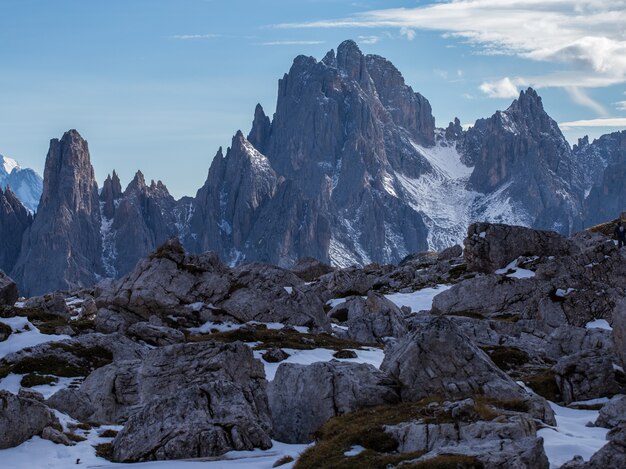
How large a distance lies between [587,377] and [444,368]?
7404 mm

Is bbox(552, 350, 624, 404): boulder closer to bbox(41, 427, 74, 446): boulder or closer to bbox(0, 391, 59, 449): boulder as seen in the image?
bbox(41, 427, 74, 446): boulder

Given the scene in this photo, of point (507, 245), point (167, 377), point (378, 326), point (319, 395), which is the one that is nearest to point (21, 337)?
point (167, 377)

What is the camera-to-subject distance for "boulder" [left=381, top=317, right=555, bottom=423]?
27750 mm

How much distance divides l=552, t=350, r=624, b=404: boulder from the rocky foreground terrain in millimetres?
64

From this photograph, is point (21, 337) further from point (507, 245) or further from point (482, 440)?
point (507, 245)

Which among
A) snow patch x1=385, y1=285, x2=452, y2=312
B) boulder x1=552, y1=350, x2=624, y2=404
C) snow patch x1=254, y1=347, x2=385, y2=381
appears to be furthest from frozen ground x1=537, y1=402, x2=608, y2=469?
snow patch x1=385, y1=285, x2=452, y2=312

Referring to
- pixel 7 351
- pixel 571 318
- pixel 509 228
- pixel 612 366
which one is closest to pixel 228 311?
pixel 7 351

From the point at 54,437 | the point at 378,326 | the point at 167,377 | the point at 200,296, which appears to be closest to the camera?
the point at 54,437

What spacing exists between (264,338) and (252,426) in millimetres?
24413

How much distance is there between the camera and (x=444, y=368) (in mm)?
28312

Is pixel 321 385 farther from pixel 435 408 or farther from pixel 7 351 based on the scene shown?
pixel 7 351

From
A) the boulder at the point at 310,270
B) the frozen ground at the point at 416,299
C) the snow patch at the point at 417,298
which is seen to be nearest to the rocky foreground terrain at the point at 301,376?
the frozen ground at the point at 416,299

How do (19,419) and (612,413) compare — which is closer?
(19,419)

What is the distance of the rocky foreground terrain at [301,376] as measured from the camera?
69.9 feet
